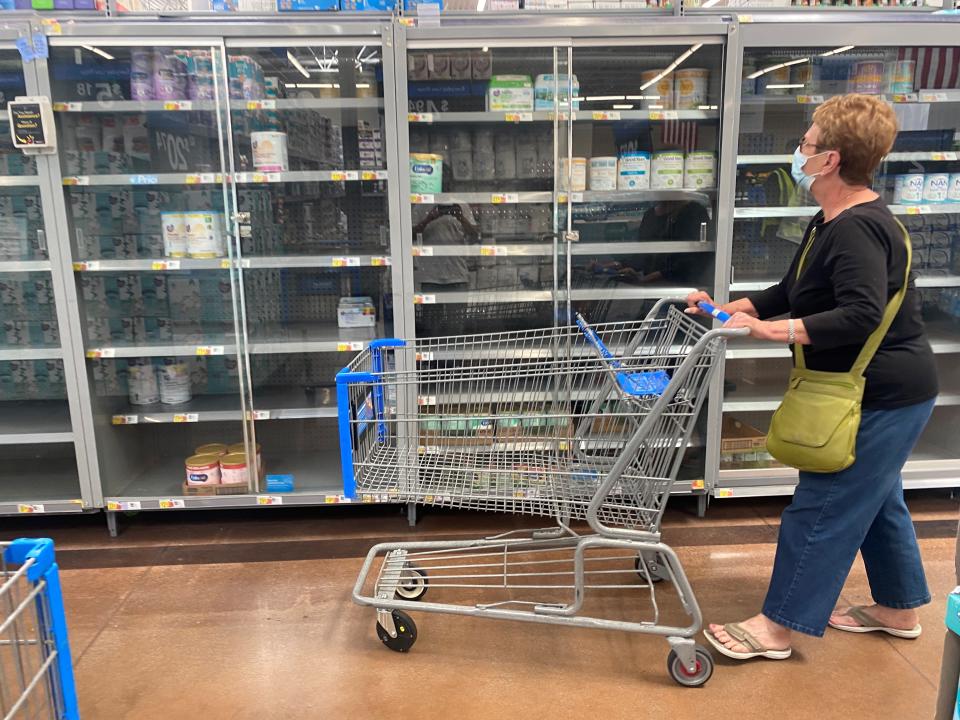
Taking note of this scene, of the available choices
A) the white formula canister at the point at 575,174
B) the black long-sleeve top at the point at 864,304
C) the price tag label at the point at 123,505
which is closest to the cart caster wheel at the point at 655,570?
Answer: the black long-sleeve top at the point at 864,304

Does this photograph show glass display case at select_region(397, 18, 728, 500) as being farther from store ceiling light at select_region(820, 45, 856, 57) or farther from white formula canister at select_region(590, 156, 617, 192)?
store ceiling light at select_region(820, 45, 856, 57)

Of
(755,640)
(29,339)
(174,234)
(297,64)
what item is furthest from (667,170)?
(29,339)

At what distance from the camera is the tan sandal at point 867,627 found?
2.41 metres

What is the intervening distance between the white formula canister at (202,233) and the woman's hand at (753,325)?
2.38m

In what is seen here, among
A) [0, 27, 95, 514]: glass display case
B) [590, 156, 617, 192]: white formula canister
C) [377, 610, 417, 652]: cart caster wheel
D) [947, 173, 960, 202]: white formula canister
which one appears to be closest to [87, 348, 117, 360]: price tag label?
[0, 27, 95, 514]: glass display case

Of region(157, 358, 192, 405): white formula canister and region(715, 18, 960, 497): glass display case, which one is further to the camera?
region(157, 358, 192, 405): white formula canister

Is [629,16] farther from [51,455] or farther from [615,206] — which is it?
[51,455]

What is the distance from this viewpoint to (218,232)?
3.29 meters

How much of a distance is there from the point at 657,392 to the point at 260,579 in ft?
6.03

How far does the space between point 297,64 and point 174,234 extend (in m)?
1.00

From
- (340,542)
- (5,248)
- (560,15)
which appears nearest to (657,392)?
(340,542)

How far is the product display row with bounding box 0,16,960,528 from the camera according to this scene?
3.11 m

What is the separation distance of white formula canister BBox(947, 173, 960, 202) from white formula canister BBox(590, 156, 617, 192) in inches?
64.3

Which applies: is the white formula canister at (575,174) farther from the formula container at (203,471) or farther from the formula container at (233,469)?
the formula container at (203,471)
